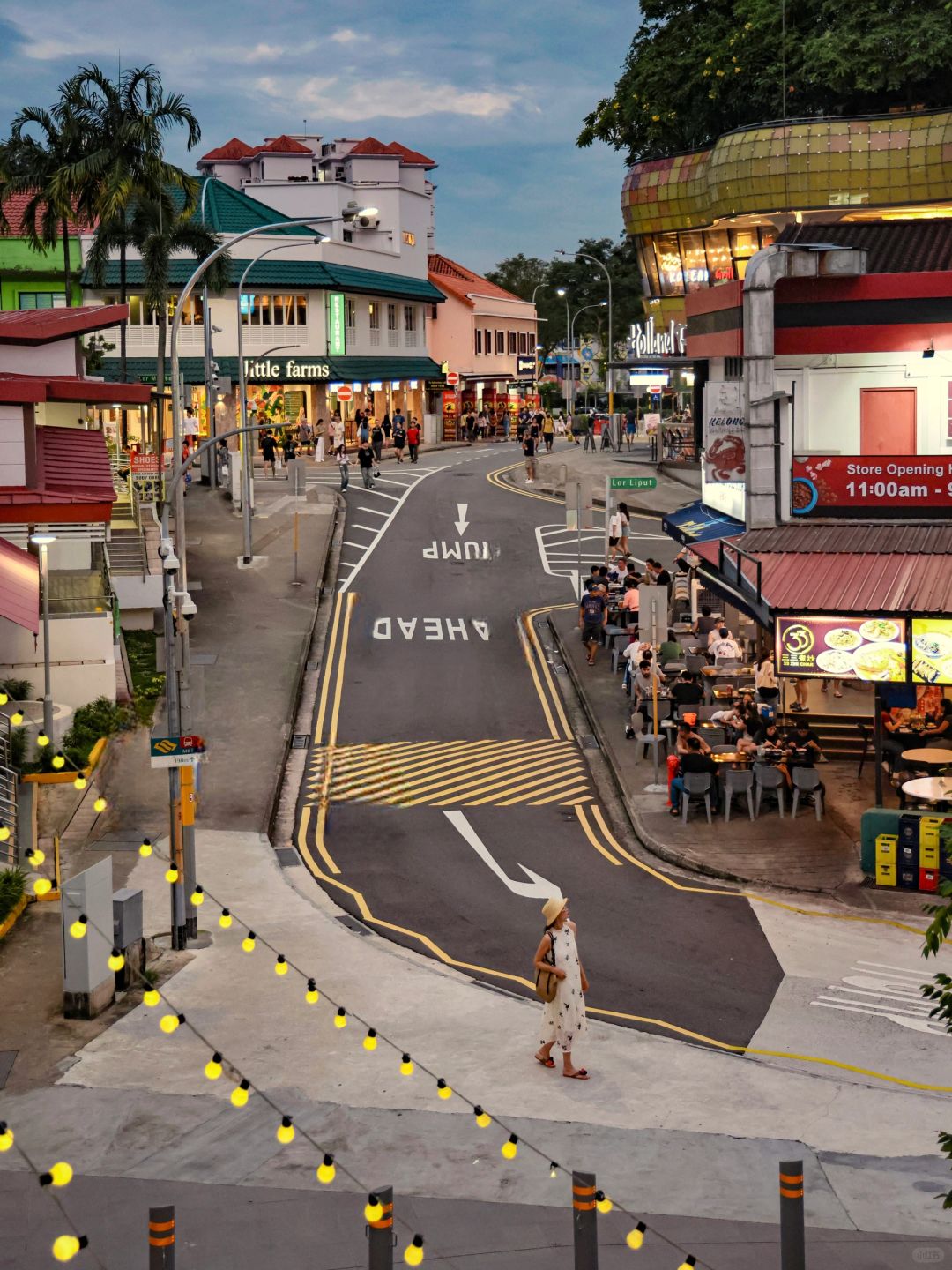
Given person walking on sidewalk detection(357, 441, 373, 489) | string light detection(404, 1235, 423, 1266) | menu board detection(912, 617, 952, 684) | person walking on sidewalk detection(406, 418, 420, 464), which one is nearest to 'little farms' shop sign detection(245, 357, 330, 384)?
person walking on sidewalk detection(406, 418, 420, 464)

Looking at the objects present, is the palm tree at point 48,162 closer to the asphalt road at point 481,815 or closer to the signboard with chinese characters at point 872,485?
the asphalt road at point 481,815

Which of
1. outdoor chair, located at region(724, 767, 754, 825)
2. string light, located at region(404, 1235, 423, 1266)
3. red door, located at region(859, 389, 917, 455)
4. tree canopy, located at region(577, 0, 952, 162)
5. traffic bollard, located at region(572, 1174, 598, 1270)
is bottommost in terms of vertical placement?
outdoor chair, located at region(724, 767, 754, 825)

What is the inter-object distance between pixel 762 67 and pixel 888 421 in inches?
1626

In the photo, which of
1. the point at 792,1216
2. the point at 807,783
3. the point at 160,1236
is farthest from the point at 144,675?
the point at 792,1216

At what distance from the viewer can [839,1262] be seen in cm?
1084

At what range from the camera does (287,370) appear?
7256 cm

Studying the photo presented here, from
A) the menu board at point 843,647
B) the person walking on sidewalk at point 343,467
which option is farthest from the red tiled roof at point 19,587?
the person walking on sidewalk at point 343,467

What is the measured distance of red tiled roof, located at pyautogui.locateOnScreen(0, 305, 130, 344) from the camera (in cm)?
2914

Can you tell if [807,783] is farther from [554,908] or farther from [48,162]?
[48,162]

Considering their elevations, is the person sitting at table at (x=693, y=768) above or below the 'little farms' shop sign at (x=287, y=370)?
below

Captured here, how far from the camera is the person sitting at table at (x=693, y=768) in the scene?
78.8ft

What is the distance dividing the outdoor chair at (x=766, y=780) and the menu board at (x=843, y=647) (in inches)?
67.2

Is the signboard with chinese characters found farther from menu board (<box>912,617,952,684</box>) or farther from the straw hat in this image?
the straw hat

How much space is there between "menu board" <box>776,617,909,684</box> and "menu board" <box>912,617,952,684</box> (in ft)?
0.45
